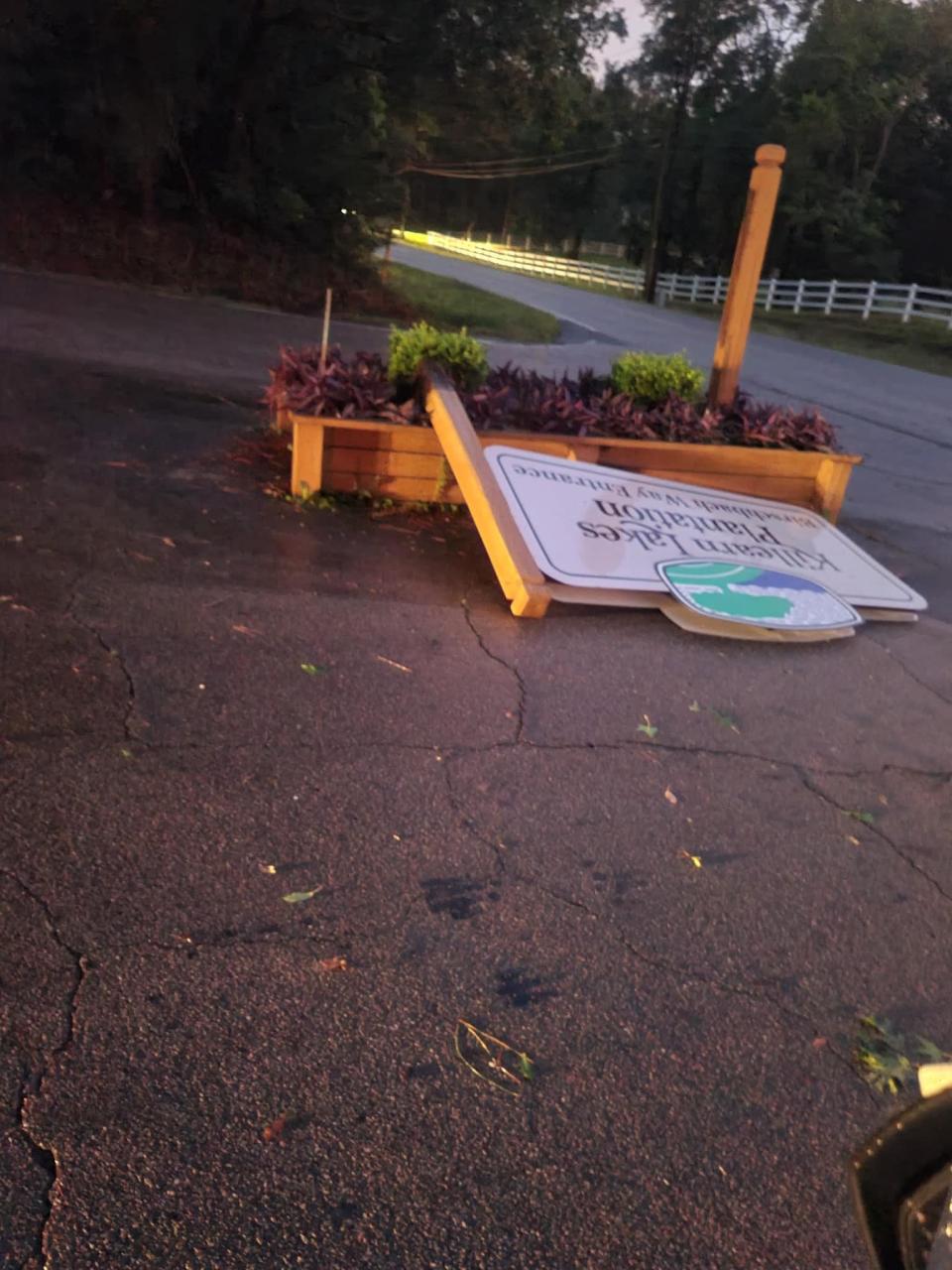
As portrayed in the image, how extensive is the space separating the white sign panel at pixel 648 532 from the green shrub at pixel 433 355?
1.28m

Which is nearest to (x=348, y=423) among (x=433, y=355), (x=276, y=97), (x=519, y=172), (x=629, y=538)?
(x=433, y=355)

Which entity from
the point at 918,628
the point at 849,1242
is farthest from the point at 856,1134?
the point at 918,628

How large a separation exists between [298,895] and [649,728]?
6.58ft

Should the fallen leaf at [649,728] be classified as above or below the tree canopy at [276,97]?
below

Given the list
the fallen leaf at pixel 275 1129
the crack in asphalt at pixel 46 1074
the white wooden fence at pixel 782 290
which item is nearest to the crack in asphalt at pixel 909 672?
the fallen leaf at pixel 275 1129

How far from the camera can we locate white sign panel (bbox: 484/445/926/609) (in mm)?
6223

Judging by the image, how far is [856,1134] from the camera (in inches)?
107

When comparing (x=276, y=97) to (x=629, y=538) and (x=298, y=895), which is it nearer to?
(x=629, y=538)

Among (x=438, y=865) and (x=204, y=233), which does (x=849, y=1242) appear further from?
→ (x=204, y=233)

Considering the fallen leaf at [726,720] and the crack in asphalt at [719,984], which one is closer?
the crack in asphalt at [719,984]

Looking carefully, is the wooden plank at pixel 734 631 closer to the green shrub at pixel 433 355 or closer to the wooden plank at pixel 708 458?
the wooden plank at pixel 708 458

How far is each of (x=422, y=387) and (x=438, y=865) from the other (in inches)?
196

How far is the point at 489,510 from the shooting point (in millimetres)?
6027

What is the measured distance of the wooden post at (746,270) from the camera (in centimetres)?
816
